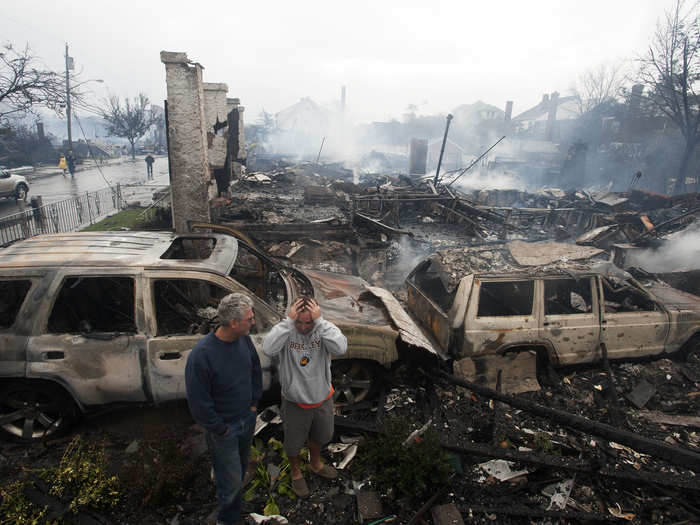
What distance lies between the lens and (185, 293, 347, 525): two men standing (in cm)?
245

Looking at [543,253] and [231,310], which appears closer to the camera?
[231,310]

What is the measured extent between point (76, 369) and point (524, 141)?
40345mm

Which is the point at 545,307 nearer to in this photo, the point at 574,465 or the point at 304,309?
the point at 574,465

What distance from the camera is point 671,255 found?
9016 millimetres

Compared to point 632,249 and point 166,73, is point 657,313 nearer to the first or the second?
point 632,249

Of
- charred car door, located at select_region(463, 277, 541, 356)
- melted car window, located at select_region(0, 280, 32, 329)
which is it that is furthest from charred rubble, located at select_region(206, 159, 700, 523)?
melted car window, located at select_region(0, 280, 32, 329)

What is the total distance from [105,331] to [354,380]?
2.46m

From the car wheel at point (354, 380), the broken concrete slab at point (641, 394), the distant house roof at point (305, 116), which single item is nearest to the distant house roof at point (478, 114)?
the distant house roof at point (305, 116)

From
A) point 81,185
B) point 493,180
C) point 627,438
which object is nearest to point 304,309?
point 627,438

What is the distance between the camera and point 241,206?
12391mm

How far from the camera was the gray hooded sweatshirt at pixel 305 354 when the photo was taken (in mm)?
2863

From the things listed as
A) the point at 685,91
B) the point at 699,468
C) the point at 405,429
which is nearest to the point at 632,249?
the point at 699,468

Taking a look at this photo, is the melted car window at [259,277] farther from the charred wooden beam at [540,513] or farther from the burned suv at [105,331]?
the charred wooden beam at [540,513]

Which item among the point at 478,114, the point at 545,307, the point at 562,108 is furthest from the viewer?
the point at 478,114
